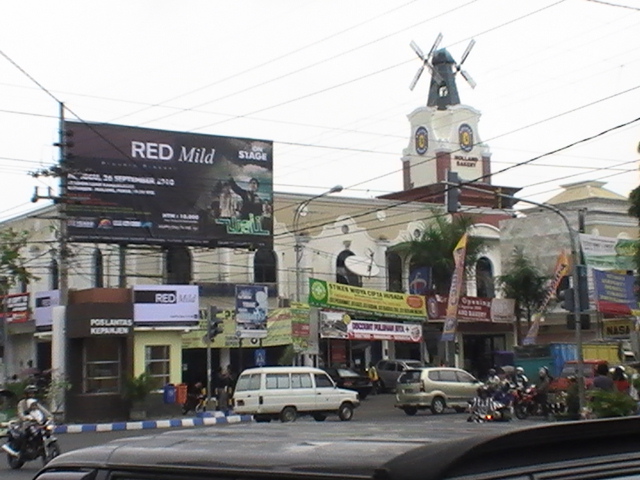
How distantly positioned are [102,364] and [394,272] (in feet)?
67.8

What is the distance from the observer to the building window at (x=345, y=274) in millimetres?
48719

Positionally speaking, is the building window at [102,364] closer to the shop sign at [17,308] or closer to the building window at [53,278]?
the shop sign at [17,308]

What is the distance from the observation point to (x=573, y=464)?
8.68 feet

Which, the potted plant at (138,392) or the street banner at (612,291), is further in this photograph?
the street banner at (612,291)

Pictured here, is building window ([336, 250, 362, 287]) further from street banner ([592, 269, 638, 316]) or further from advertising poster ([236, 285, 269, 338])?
street banner ([592, 269, 638, 316])


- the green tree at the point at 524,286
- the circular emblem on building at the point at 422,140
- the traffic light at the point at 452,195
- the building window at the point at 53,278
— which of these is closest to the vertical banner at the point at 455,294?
the green tree at the point at 524,286

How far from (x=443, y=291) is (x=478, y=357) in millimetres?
5112

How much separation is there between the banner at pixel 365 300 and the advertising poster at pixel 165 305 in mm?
6251

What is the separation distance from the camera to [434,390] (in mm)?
34062

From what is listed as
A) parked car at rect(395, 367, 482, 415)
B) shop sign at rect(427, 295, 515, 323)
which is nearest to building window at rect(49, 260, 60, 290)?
shop sign at rect(427, 295, 515, 323)

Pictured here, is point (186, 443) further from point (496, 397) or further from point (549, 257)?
point (549, 257)

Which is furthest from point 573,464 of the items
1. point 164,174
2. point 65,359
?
point 164,174

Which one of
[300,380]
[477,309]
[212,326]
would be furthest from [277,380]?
[477,309]

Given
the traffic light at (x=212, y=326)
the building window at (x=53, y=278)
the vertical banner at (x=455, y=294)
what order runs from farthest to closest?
the building window at (x=53, y=278) < the vertical banner at (x=455, y=294) < the traffic light at (x=212, y=326)
